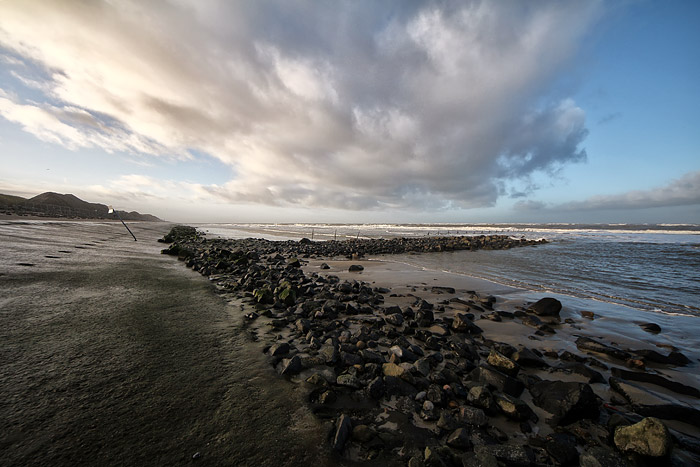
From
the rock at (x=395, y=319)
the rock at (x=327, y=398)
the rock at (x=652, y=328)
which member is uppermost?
the rock at (x=327, y=398)

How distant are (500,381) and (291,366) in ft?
10.2

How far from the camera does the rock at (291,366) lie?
393 cm

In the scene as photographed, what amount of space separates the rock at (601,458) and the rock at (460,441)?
3.56ft

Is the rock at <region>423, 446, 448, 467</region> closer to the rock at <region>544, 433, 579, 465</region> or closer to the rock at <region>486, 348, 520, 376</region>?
the rock at <region>544, 433, 579, 465</region>

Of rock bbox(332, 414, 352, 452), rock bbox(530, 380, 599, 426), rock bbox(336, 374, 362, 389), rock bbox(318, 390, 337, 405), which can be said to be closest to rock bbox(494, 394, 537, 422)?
rock bbox(530, 380, 599, 426)

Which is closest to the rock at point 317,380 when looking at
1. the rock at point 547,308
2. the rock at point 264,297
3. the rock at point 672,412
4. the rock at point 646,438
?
the rock at point 646,438

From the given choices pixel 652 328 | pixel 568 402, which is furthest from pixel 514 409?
pixel 652 328

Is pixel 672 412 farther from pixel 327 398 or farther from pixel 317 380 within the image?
pixel 317 380

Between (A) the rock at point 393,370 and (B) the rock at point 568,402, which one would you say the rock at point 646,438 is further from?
(A) the rock at point 393,370

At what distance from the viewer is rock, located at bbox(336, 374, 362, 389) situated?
12.2ft

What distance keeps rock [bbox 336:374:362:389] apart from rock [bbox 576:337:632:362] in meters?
5.08

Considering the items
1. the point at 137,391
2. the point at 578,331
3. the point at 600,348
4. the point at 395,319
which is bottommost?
the point at 578,331

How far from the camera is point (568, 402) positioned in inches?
130

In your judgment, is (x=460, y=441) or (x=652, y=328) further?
(x=652, y=328)
